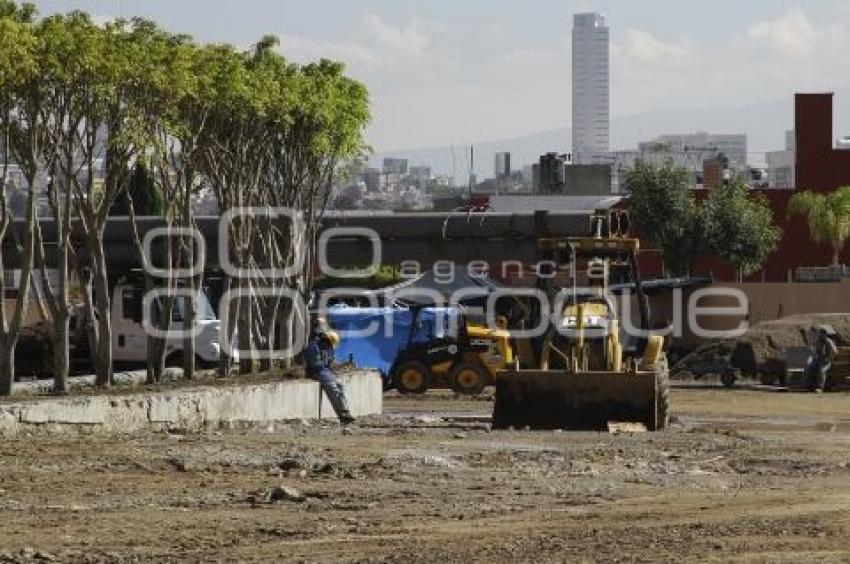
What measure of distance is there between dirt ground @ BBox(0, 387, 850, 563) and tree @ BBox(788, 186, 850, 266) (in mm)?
41252

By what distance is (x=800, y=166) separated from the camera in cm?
7475

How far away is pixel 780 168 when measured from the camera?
4579 inches

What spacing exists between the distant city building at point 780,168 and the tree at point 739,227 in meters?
26.9

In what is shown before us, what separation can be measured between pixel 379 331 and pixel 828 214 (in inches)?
1172

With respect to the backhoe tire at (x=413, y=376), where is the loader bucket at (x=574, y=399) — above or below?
above

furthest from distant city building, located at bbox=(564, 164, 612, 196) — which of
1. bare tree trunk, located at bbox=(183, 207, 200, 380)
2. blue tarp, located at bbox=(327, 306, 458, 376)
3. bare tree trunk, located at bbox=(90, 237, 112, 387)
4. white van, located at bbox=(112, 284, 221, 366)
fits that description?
bare tree trunk, located at bbox=(90, 237, 112, 387)

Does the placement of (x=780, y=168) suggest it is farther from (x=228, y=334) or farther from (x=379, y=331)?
(x=228, y=334)

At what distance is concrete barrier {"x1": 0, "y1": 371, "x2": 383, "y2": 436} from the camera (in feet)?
71.9

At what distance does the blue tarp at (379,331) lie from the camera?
40.6 meters

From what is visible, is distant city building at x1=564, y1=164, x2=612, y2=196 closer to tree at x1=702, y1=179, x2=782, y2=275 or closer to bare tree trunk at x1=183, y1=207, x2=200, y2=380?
tree at x1=702, y1=179, x2=782, y2=275

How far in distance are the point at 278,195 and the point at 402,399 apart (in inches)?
230

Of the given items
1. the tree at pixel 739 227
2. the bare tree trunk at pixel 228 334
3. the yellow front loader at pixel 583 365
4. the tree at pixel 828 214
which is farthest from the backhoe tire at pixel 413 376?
the tree at pixel 739 227

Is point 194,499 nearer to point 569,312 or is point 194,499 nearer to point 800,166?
point 569,312

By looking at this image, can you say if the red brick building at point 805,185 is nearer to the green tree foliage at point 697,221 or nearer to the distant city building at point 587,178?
the green tree foliage at point 697,221
